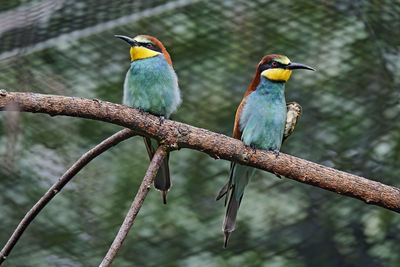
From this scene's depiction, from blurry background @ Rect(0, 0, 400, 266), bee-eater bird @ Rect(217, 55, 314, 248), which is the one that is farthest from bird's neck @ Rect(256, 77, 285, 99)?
blurry background @ Rect(0, 0, 400, 266)

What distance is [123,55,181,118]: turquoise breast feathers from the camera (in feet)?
5.85

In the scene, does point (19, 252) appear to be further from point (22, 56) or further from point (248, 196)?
point (248, 196)

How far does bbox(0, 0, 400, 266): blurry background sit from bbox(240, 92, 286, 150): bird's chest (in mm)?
733

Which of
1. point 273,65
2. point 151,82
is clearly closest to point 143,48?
point 151,82

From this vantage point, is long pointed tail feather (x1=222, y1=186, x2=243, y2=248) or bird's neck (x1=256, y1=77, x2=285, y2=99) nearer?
long pointed tail feather (x1=222, y1=186, x2=243, y2=248)

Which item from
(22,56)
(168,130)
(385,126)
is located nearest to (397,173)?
(385,126)

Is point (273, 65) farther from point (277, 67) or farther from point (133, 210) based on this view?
point (133, 210)

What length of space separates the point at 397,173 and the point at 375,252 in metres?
0.36

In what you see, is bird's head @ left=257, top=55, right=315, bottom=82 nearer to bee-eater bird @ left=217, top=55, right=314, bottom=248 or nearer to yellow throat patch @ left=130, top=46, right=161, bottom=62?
bee-eater bird @ left=217, top=55, right=314, bottom=248

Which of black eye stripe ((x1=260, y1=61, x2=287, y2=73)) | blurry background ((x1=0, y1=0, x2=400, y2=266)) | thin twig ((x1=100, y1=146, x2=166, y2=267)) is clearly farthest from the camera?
blurry background ((x1=0, y1=0, x2=400, y2=266))

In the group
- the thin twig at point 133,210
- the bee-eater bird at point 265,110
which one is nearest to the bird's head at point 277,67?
the bee-eater bird at point 265,110

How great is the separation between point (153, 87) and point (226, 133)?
847 mm

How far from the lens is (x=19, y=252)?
2.60 meters

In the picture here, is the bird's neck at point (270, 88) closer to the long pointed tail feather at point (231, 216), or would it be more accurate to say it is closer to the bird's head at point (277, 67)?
the bird's head at point (277, 67)
